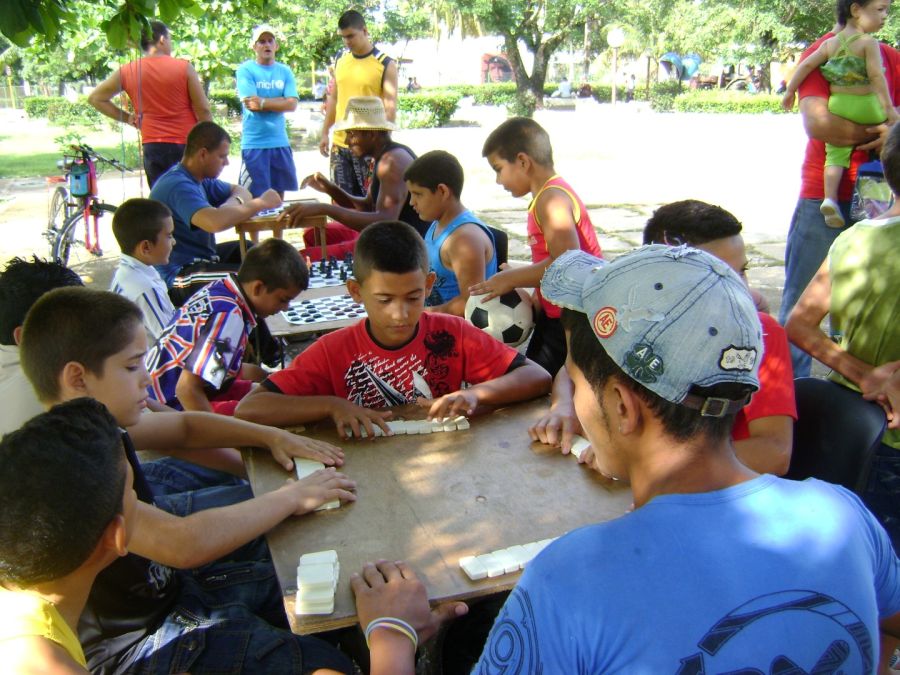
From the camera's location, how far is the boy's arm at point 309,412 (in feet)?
7.77

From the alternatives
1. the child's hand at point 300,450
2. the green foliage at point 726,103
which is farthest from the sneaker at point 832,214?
the green foliage at point 726,103

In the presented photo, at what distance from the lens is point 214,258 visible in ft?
17.8

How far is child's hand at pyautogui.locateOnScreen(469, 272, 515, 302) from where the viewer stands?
3727 millimetres

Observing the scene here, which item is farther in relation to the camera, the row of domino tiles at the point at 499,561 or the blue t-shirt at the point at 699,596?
the row of domino tiles at the point at 499,561

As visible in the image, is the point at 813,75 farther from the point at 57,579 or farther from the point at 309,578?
the point at 57,579

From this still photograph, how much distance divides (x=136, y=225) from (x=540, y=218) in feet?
7.05

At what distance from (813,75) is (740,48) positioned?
138ft

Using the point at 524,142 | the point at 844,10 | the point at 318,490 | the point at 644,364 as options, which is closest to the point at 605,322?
the point at 644,364

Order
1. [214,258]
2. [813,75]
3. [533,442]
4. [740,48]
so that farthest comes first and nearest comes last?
[740,48] < [214,258] < [813,75] < [533,442]

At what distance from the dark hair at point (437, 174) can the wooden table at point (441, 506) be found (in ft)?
6.98

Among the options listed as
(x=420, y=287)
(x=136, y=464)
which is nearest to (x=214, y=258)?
(x=420, y=287)

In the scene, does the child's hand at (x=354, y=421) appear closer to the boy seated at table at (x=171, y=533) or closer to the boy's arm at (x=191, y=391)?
the boy seated at table at (x=171, y=533)

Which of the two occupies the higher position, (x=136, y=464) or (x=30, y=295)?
(x=30, y=295)

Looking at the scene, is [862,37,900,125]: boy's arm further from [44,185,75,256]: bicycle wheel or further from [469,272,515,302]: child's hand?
[44,185,75,256]: bicycle wheel
